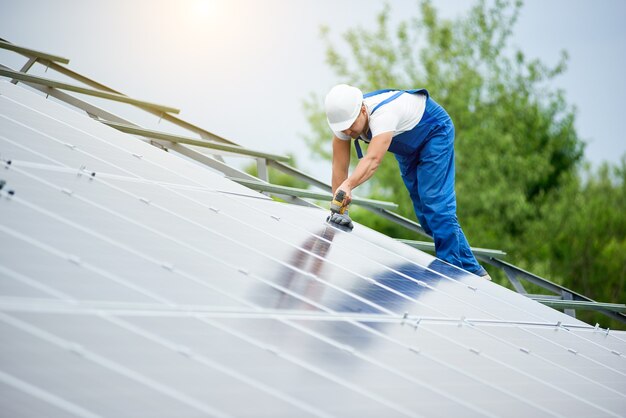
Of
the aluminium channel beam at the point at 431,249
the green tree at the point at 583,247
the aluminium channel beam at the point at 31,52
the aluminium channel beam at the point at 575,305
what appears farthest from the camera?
the green tree at the point at 583,247

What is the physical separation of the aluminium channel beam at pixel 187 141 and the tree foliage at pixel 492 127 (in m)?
28.2

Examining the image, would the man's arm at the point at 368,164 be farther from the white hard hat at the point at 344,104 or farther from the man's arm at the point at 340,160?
the man's arm at the point at 340,160

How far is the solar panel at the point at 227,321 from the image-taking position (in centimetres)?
258

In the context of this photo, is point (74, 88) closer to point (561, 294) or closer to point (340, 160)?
point (340, 160)

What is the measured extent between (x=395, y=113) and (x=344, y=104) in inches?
21.9

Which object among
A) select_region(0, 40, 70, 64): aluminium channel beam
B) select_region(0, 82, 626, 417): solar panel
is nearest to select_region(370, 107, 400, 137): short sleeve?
select_region(0, 82, 626, 417): solar panel

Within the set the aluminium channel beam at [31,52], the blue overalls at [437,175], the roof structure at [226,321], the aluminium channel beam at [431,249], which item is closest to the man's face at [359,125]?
the blue overalls at [437,175]

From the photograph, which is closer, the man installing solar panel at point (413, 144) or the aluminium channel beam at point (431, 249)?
the man installing solar panel at point (413, 144)

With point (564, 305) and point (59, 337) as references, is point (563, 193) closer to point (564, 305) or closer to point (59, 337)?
point (564, 305)

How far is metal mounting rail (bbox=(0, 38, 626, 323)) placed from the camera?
32.3ft

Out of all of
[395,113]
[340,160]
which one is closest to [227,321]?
[395,113]

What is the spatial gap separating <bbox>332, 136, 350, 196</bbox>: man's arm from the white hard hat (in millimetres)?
503

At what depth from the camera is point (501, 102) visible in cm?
4309

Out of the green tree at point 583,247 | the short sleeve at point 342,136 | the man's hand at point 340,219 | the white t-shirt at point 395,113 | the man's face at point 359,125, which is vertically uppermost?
the green tree at point 583,247
